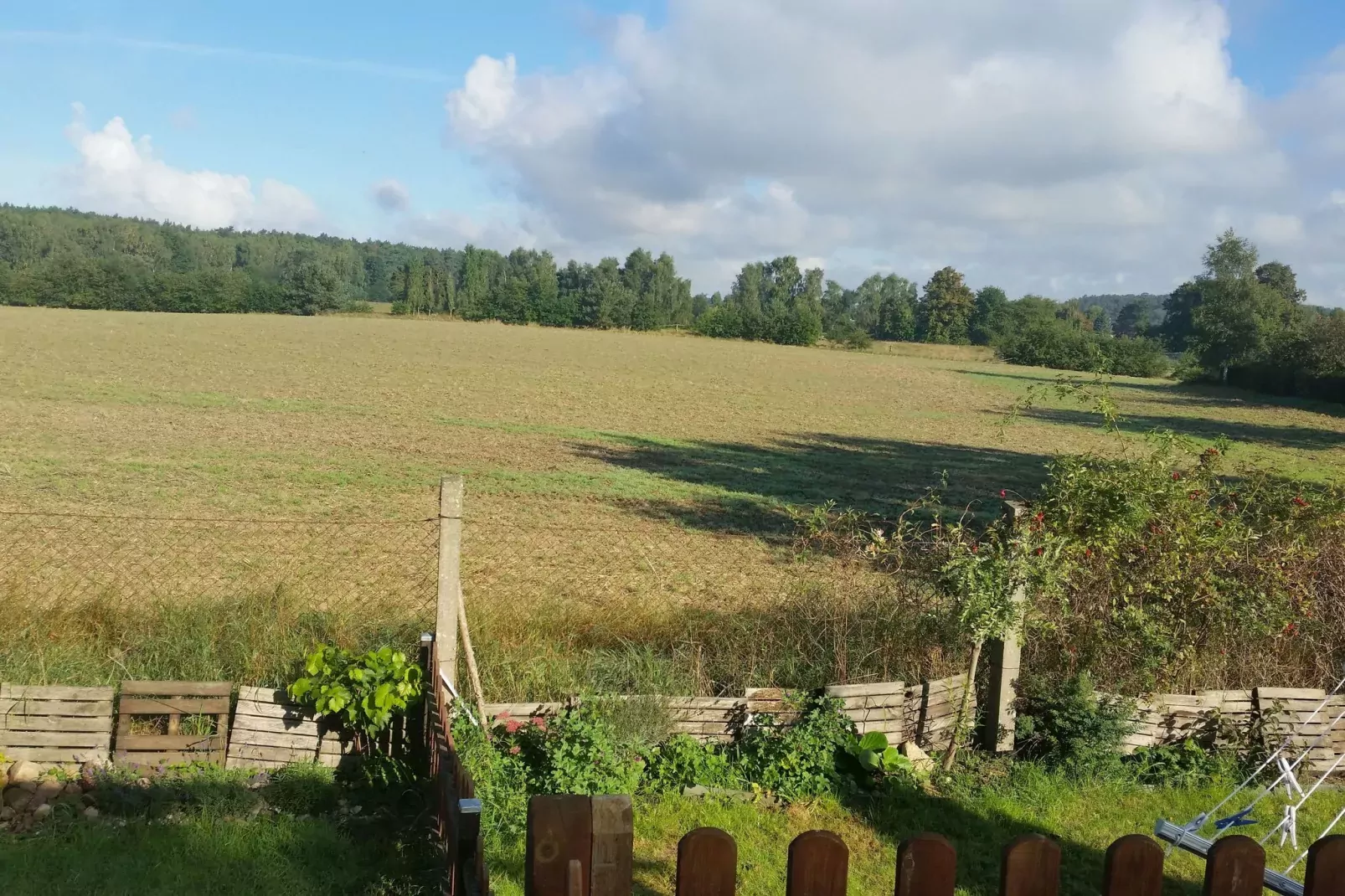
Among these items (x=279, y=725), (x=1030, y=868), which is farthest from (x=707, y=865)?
(x=279, y=725)

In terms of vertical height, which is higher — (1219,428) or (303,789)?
(1219,428)

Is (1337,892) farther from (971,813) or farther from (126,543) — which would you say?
(126,543)

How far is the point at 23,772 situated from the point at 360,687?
1581 millimetres

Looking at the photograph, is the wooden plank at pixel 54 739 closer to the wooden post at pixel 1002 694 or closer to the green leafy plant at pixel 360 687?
the green leafy plant at pixel 360 687

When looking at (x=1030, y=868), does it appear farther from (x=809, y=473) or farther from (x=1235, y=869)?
(x=809, y=473)

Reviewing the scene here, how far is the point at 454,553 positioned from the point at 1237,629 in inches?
182

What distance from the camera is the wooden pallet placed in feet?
16.4

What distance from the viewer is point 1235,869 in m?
1.72

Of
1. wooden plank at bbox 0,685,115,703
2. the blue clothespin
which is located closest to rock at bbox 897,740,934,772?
the blue clothespin

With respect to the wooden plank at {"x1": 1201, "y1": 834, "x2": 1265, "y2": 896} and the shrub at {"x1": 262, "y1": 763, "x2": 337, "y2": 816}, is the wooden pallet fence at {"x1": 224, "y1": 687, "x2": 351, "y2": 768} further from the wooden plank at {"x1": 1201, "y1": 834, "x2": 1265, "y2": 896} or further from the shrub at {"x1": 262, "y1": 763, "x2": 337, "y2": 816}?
the wooden plank at {"x1": 1201, "y1": 834, "x2": 1265, "y2": 896}

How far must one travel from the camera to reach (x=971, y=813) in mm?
5059

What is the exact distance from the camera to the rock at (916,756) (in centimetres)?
537

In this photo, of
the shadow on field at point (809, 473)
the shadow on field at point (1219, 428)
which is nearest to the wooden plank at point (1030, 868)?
the shadow on field at point (809, 473)

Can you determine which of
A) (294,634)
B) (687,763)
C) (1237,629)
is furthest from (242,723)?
(1237,629)
